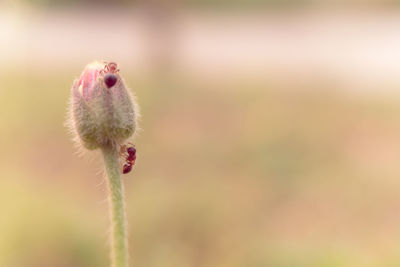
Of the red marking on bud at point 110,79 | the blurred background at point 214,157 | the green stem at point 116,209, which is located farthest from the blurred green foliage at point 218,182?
the red marking on bud at point 110,79

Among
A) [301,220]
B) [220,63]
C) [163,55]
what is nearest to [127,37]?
[220,63]

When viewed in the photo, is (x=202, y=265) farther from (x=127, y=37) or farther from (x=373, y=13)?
(x=373, y=13)

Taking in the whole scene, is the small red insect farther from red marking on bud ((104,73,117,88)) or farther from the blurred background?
red marking on bud ((104,73,117,88))

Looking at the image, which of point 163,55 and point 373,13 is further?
point 373,13

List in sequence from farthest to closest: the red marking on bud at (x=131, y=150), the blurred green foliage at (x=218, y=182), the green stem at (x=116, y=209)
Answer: the blurred green foliage at (x=218, y=182) → the red marking on bud at (x=131, y=150) → the green stem at (x=116, y=209)

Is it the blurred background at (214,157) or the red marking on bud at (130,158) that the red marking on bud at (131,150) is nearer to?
the red marking on bud at (130,158)

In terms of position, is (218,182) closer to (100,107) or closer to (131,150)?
(131,150)
